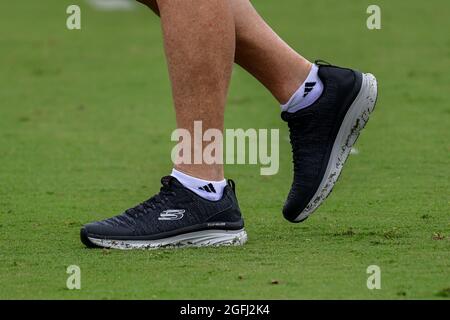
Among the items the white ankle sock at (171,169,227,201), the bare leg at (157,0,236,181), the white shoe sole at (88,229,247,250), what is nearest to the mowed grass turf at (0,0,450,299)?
the white shoe sole at (88,229,247,250)

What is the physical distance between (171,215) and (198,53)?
530 mm

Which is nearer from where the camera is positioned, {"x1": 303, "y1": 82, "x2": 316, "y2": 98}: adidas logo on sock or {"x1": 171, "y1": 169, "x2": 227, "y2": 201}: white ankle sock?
{"x1": 171, "y1": 169, "x2": 227, "y2": 201}: white ankle sock

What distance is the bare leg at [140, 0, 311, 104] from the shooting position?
12.7 feet

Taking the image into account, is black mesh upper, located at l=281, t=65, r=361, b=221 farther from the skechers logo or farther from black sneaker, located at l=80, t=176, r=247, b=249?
the skechers logo

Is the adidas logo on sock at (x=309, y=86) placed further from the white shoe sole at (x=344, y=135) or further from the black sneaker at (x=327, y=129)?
the white shoe sole at (x=344, y=135)

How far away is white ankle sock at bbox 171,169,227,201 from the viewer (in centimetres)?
378

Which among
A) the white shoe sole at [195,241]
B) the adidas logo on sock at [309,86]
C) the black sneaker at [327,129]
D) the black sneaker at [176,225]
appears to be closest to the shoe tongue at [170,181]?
the black sneaker at [176,225]

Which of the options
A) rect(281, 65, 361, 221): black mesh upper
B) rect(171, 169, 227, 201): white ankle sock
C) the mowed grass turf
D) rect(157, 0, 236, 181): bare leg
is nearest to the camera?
the mowed grass turf

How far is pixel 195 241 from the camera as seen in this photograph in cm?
379

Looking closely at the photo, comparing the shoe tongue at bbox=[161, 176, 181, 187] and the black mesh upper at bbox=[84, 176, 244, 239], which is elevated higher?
the shoe tongue at bbox=[161, 176, 181, 187]

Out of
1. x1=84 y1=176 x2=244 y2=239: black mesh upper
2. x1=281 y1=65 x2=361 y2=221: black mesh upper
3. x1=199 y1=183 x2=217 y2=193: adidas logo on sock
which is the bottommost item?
x1=84 y1=176 x2=244 y2=239: black mesh upper

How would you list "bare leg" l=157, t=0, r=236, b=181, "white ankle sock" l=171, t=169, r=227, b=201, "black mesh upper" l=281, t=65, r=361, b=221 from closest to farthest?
"bare leg" l=157, t=0, r=236, b=181, "white ankle sock" l=171, t=169, r=227, b=201, "black mesh upper" l=281, t=65, r=361, b=221

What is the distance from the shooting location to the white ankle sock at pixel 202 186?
12.4 ft

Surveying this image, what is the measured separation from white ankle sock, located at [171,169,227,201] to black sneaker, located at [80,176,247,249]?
0.01 meters
